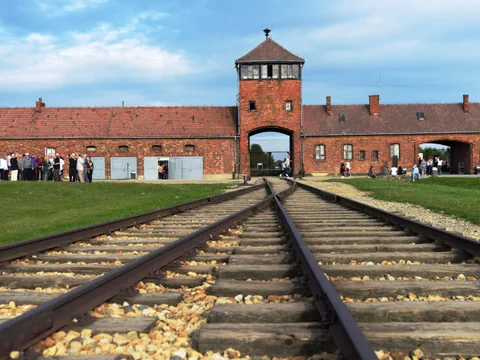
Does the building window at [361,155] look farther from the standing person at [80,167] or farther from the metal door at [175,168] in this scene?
the standing person at [80,167]

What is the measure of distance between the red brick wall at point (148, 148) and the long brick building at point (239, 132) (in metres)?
0.09

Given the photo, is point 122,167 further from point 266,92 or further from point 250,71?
point 266,92

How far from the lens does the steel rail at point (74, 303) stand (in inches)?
85.7

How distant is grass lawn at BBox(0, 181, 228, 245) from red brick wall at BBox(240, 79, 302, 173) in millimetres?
24134

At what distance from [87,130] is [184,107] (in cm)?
965

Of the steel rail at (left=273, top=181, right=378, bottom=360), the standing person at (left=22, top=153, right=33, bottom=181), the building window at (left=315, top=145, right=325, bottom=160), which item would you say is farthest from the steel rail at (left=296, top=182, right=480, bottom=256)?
the building window at (left=315, top=145, right=325, bottom=160)

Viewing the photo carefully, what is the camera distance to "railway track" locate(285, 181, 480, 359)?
7.57 ft

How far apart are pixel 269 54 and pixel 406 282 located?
42.2m

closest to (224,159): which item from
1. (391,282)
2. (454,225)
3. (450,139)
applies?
(450,139)

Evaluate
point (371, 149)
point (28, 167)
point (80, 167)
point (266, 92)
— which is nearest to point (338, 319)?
point (80, 167)

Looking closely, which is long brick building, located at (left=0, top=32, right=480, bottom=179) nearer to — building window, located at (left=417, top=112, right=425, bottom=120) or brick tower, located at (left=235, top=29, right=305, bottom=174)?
brick tower, located at (left=235, top=29, right=305, bottom=174)

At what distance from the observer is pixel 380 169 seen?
1801 inches

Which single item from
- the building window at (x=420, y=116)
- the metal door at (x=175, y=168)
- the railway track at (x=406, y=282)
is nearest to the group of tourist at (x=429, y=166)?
the building window at (x=420, y=116)

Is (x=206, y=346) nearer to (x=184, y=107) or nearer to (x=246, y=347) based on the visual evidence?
(x=246, y=347)
